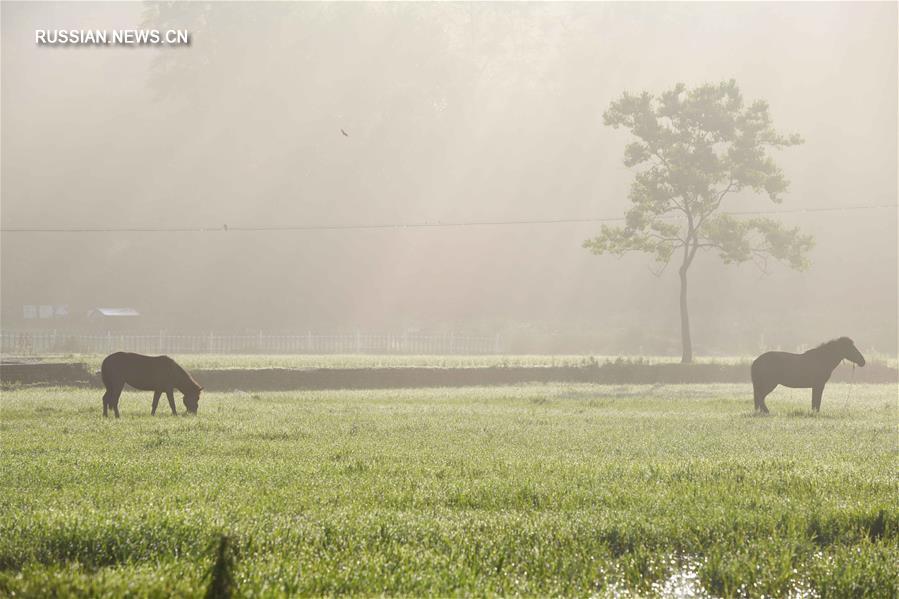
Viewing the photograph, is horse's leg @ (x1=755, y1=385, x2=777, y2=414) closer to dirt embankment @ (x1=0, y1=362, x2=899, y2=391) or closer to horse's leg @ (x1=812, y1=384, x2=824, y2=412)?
horse's leg @ (x1=812, y1=384, x2=824, y2=412)

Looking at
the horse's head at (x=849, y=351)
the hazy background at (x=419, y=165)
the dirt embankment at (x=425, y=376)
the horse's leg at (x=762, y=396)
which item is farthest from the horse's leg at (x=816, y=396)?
the hazy background at (x=419, y=165)

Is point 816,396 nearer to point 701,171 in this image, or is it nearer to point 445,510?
point 445,510

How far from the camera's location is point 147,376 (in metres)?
23.3

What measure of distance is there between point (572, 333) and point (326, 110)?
47.5m

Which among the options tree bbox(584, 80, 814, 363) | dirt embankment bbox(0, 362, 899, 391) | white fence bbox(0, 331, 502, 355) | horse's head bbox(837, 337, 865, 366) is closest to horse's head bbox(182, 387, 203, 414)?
dirt embankment bbox(0, 362, 899, 391)

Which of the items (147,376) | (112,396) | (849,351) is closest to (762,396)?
(849,351)

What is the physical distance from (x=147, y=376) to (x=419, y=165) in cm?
9387

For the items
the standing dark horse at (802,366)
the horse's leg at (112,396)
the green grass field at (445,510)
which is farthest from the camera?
the standing dark horse at (802,366)

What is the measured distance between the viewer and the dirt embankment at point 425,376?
37.2 m

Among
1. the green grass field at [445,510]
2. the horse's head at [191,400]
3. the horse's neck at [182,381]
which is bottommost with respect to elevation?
the green grass field at [445,510]

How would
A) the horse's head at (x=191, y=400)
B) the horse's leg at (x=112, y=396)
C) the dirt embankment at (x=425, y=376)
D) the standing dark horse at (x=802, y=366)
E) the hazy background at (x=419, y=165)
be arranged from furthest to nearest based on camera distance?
the hazy background at (x=419, y=165) < the dirt embankment at (x=425, y=376) < the standing dark horse at (x=802, y=366) < the horse's head at (x=191, y=400) < the horse's leg at (x=112, y=396)

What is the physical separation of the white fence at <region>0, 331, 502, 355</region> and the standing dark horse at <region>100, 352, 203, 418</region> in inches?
1870

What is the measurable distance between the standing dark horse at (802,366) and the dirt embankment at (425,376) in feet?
56.8

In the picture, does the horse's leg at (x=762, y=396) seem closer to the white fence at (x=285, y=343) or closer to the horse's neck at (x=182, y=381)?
the horse's neck at (x=182, y=381)
